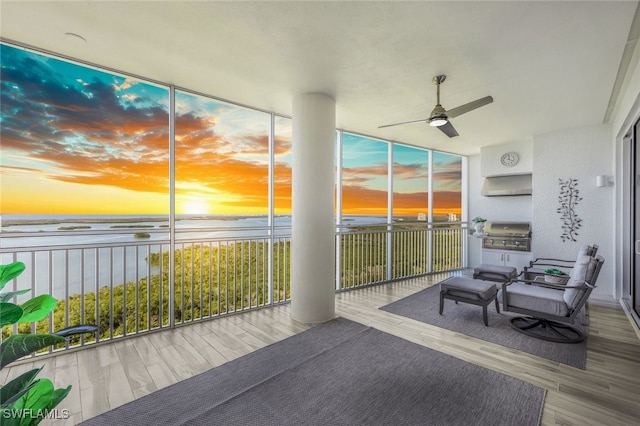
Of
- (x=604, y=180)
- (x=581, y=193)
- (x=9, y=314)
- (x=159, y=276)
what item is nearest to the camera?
(x=9, y=314)

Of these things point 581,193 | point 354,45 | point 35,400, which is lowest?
point 35,400

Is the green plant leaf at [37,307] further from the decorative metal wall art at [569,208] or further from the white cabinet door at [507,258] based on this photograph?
the white cabinet door at [507,258]

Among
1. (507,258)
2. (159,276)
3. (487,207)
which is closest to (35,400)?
(159,276)

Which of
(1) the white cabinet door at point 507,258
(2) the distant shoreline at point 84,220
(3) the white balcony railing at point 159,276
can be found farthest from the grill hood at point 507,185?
(2) the distant shoreline at point 84,220

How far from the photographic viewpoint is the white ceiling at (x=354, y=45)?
2117 millimetres

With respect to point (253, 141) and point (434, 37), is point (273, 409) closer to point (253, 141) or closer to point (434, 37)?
point (434, 37)

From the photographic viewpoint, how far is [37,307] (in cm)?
105

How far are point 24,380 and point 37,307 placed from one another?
25 cm

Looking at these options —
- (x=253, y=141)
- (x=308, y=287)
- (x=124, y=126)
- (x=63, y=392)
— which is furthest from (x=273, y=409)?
(x=253, y=141)

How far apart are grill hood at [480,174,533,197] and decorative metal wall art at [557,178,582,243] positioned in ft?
2.05

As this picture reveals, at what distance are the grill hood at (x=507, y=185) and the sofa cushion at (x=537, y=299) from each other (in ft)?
10.2

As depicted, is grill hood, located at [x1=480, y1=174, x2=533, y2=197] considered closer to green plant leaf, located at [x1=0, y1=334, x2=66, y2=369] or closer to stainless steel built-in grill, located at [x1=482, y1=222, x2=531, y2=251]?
stainless steel built-in grill, located at [x1=482, y1=222, x2=531, y2=251]

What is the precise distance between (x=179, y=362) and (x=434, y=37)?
376 centimetres

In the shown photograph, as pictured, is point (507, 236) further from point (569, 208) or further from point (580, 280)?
point (580, 280)
